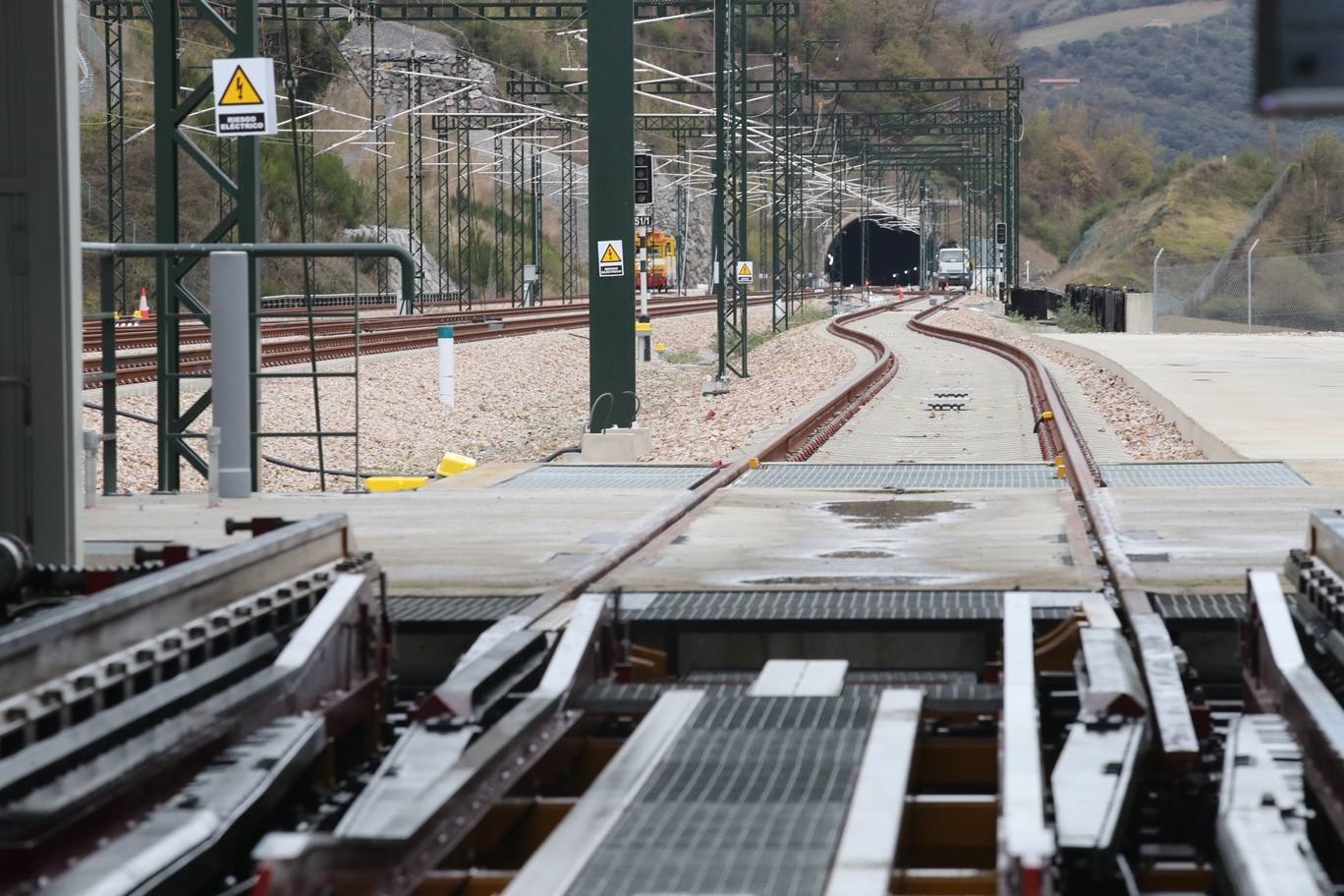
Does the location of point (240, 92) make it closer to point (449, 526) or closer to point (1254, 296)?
point (449, 526)

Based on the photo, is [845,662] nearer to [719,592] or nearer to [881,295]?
[719,592]

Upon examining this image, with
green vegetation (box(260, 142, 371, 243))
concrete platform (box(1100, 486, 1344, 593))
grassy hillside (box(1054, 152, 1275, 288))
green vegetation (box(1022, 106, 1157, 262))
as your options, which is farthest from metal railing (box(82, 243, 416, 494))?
green vegetation (box(1022, 106, 1157, 262))

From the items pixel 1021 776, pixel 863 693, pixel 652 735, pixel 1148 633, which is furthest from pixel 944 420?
pixel 1021 776

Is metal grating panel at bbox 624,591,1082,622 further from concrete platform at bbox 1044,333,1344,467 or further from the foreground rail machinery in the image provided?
concrete platform at bbox 1044,333,1344,467

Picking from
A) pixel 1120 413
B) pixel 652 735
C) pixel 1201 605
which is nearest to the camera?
pixel 652 735

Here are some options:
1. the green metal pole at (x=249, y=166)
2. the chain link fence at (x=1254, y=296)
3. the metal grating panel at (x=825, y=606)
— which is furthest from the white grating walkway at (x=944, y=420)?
the chain link fence at (x=1254, y=296)

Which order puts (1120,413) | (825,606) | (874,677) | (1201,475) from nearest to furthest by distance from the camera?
(874,677), (825,606), (1201,475), (1120,413)

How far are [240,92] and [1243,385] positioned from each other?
Result: 16.0 m

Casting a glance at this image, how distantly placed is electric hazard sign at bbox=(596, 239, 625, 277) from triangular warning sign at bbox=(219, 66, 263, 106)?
6535 millimetres

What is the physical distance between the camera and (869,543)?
9258mm

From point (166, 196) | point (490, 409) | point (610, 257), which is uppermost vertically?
point (166, 196)

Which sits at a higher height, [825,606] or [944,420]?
[825,606]

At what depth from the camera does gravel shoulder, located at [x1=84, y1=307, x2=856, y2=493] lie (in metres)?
22.0

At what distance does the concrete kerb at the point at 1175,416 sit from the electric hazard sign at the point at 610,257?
5.67 m
